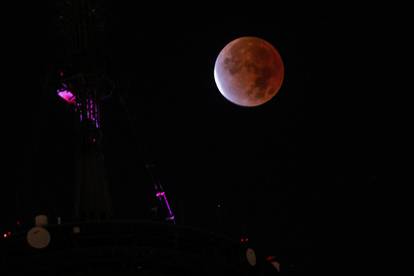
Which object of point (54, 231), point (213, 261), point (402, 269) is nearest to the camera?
point (54, 231)

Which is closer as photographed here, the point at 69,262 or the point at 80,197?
the point at 69,262

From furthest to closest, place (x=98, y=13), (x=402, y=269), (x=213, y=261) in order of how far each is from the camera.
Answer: (x=402, y=269) → (x=98, y=13) → (x=213, y=261)

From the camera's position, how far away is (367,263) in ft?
170

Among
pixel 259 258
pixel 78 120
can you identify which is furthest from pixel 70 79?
pixel 259 258

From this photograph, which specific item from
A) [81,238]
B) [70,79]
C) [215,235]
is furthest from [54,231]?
[70,79]

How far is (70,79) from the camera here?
42219mm

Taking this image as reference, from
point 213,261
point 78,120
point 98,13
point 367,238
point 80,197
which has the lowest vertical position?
point 213,261

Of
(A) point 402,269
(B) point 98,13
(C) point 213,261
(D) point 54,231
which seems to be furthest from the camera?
(A) point 402,269

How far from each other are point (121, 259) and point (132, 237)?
124cm

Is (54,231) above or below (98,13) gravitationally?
below

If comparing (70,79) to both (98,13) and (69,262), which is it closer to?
(98,13)

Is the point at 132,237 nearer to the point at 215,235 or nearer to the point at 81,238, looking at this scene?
the point at 81,238

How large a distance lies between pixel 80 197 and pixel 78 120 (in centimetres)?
522

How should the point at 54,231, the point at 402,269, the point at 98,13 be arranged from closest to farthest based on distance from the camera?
the point at 54,231 < the point at 98,13 < the point at 402,269
